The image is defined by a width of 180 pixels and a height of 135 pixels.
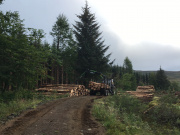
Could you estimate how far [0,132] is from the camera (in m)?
5.64

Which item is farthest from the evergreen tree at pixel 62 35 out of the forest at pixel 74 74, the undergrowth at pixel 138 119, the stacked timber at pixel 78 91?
the undergrowth at pixel 138 119

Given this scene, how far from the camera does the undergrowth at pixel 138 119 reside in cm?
634

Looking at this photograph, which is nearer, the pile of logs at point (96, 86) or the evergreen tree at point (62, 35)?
the pile of logs at point (96, 86)

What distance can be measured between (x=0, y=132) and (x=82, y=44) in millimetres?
26294

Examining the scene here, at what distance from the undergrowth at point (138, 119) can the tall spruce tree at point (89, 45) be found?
16371 millimetres

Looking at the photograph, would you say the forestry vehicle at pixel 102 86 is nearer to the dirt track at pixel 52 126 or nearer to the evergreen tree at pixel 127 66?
the dirt track at pixel 52 126

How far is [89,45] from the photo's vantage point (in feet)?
101

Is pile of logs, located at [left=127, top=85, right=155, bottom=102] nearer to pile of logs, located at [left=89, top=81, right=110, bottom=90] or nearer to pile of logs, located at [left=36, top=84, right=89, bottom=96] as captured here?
pile of logs, located at [left=89, top=81, right=110, bottom=90]

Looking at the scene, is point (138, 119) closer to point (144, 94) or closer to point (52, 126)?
point (52, 126)

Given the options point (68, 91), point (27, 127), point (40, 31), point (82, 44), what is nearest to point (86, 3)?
point (82, 44)

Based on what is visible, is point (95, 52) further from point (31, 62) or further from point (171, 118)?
point (171, 118)

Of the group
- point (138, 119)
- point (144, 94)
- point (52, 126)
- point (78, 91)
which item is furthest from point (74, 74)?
point (52, 126)

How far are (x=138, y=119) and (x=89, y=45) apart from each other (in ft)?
74.2

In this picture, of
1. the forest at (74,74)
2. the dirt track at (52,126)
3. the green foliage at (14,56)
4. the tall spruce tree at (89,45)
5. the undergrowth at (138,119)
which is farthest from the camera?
the tall spruce tree at (89,45)
